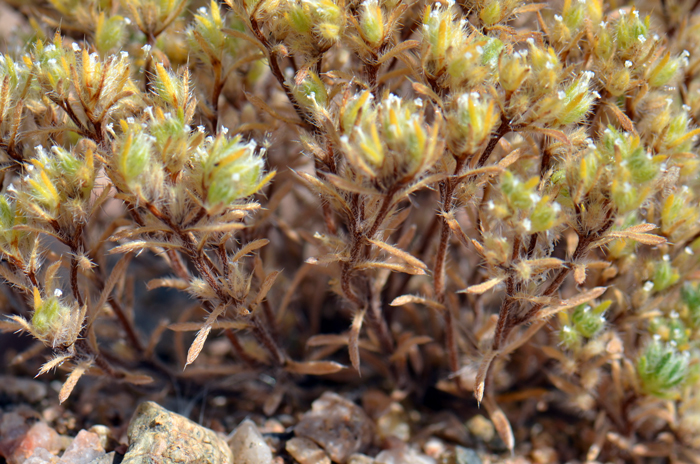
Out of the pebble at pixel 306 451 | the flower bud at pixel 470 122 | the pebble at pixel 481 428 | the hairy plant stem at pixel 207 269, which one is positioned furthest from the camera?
the pebble at pixel 481 428

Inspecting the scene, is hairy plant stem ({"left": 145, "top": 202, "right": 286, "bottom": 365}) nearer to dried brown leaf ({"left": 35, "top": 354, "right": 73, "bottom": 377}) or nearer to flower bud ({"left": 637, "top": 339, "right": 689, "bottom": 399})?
dried brown leaf ({"left": 35, "top": 354, "right": 73, "bottom": 377})

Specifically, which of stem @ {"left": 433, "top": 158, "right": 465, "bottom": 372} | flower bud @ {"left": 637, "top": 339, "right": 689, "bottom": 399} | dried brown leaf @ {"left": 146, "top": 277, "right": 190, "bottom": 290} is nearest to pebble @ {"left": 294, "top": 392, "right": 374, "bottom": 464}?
stem @ {"left": 433, "top": 158, "right": 465, "bottom": 372}

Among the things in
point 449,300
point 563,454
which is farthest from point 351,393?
point 563,454

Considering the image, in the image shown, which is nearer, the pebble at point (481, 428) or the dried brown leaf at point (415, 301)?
the dried brown leaf at point (415, 301)

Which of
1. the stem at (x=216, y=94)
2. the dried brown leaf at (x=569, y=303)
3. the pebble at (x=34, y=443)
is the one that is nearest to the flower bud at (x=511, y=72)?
the dried brown leaf at (x=569, y=303)

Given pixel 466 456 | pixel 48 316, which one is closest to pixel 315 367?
pixel 466 456

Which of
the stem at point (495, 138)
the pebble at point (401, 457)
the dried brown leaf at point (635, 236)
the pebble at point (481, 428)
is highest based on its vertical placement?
the stem at point (495, 138)

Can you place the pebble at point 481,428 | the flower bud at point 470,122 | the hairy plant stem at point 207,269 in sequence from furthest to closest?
1. the pebble at point 481,428
2. the hairy plant stem at point 207,269
3. the flower bud at point 470,122

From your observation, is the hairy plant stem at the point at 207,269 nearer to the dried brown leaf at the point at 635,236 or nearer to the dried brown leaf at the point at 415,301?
the dried brown leaf at the point at 415,301

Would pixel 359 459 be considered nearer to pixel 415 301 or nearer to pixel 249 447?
pixel 249 447
